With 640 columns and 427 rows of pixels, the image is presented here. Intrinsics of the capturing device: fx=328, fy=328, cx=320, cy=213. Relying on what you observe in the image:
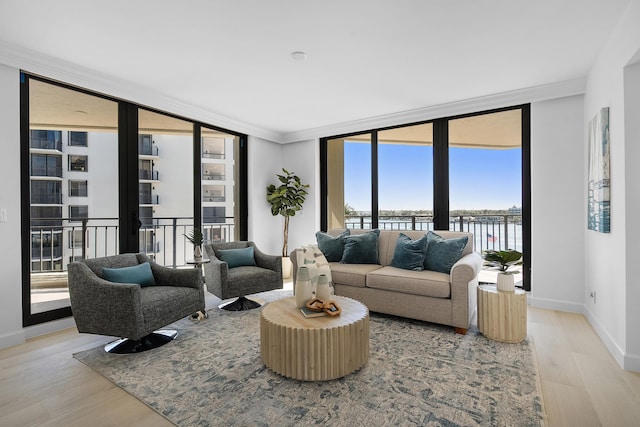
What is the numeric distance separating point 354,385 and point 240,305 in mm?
2120

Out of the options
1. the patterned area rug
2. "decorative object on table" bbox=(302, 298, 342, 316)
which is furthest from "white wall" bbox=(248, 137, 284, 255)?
A: "decorative object on table" bbox=(302, 298, 342, 316)

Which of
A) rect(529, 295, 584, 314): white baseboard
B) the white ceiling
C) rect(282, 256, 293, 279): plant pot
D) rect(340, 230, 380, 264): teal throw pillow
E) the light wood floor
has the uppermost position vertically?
the white ceiling

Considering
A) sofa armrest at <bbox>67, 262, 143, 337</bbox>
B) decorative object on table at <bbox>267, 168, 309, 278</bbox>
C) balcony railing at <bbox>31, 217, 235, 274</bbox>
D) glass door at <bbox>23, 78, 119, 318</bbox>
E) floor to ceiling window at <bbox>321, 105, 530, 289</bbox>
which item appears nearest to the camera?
sofa armrest at <bbox>67, 262, 143, 337</bbox>

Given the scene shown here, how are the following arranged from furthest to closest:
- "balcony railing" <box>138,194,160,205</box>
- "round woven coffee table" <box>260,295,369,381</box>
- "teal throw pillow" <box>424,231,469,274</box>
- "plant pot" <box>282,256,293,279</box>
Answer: "plant pot" <box>282,256,293,279</box> < "balcony railing" <box>138,194,160,205</box> < "teal throw pillow" <box>424,231,469,274</box> < "round woven coffee table" <box>260,295,369,381</box>

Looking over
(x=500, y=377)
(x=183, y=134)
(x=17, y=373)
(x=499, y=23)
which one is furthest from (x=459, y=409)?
(x=183, y=134)

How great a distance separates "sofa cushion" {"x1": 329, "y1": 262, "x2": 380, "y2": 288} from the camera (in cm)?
365

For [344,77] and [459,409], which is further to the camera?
[344,77]

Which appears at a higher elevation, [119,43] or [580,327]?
[119,43]

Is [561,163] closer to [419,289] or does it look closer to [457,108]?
[457,108]

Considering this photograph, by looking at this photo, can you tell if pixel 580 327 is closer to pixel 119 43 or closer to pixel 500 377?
pixel 500 377

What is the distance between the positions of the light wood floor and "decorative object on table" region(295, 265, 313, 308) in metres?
1.12

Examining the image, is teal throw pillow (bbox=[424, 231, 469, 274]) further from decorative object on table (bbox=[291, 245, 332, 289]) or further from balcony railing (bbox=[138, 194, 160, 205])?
balcony railing (bbox=[138, 194, 160, 205])

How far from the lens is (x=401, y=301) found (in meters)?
3.34

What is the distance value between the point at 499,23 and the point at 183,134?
4.22 metres
